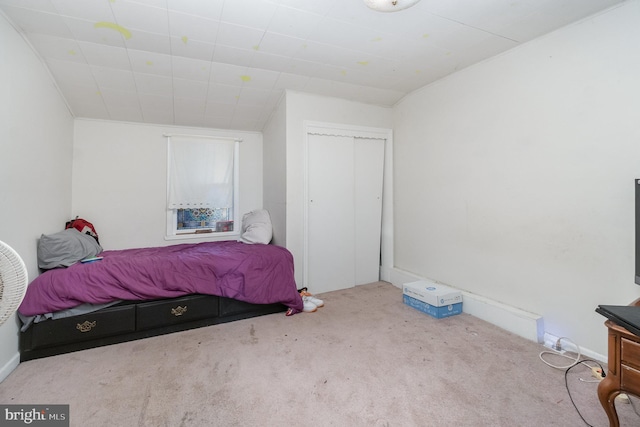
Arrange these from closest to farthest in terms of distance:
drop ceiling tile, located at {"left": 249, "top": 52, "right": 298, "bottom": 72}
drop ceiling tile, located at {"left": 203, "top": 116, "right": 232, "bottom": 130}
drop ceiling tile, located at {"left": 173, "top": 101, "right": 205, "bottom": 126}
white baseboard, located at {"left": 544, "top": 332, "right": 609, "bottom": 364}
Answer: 1. white baseboard, located at {"left": 544, "top": 332, "right": 609, "bottom": 364}
2. drop ceiling tile, located at {"left": 249, "top": 52, "right": 298, "bottom": 72}
3. drop ceiling tile, located at {"left": 173, "top": 101, "right": 205, "bottom": 126}
4. drop ceiling tile, located at {"left": 203, "top": 116, "right": 232, "bottom": 130}

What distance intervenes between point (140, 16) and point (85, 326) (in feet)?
7.32

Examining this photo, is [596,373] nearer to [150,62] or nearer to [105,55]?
[150,62]

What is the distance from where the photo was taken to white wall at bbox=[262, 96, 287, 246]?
121 inches

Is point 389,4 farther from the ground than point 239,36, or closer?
closer

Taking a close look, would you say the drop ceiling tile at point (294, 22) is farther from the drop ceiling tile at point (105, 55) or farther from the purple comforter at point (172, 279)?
the purple comforter at point (172, 279)

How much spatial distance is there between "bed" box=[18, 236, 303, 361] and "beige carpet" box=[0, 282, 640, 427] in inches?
5.2

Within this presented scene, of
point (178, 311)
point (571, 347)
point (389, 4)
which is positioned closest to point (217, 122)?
point (178, 311)

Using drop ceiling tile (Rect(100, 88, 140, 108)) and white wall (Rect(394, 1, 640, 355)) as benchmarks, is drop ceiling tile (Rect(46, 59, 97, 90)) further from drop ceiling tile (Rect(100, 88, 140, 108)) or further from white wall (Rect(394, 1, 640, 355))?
white wall (Rect(394, 1, 640, 355))

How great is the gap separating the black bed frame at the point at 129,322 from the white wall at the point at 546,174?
2134 millimetres

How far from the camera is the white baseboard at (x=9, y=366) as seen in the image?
165 centimetres

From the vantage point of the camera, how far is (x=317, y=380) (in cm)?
164

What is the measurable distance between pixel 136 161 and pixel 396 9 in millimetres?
3318

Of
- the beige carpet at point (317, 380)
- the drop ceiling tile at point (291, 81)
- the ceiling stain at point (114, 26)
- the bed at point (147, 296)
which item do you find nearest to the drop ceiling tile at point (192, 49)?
the ceiling stain at point (114, 26)

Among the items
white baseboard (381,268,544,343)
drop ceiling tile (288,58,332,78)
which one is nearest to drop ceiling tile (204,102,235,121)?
drop ceiling tile (288,58,332,78)
